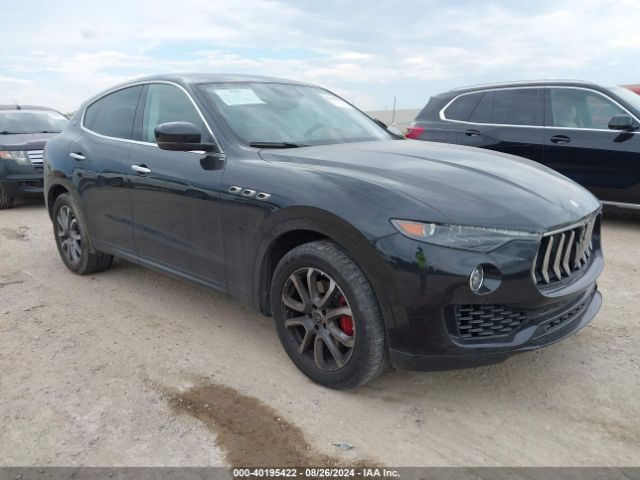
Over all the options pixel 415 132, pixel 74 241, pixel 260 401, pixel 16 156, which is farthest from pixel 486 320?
pixel 16 156

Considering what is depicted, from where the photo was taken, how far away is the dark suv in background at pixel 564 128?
6.20 metres

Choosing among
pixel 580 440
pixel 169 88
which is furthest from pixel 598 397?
pixel 169 88

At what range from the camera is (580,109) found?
6.51m

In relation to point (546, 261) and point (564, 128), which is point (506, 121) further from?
point (546, 261)

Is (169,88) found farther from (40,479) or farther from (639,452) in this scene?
(639,452)

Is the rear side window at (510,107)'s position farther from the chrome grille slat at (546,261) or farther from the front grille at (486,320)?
the front grille at (486,320)

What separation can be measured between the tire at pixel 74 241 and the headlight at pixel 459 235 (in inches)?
130

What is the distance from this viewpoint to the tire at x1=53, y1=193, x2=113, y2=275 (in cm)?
477

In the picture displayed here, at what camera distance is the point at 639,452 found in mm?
2359

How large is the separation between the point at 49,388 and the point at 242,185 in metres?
1.55

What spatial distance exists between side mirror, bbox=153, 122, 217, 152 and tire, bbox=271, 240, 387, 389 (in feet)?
3.14

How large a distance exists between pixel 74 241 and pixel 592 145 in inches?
225

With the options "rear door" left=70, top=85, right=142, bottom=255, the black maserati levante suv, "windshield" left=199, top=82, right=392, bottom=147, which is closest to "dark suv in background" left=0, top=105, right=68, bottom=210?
"rear door" left=70, top=85, right=142, bottom=255

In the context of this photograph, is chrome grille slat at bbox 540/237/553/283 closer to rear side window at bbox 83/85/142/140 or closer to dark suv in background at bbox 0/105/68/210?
rear side window at bbox 83/85/142/140
